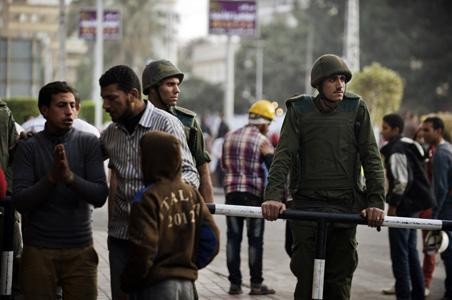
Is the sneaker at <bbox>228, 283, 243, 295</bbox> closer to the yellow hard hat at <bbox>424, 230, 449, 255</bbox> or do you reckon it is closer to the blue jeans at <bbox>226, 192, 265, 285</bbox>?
the blue jeans at <bbox>226, 192, 265, 285</bbox>

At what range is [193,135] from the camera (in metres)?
7.74

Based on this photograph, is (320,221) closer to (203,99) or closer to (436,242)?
(436,242)

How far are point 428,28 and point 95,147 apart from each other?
2176 inches

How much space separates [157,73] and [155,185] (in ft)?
8.23

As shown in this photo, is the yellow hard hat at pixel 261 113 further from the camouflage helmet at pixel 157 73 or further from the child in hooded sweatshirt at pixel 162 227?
the child in hooded sweatshirt at pixel 162 227

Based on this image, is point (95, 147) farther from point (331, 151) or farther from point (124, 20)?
point (124, 20)

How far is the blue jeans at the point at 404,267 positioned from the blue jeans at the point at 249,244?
1.28 metres

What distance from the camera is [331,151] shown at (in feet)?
23.4

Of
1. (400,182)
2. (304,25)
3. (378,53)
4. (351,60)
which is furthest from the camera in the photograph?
(304,25)

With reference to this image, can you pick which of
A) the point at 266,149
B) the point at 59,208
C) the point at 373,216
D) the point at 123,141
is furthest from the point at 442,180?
the point at 59,208

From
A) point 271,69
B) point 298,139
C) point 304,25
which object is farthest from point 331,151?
point 271,69

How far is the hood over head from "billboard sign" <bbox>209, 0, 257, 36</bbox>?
3144cm

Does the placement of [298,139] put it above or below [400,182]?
above

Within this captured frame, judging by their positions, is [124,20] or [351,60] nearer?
[351,60]
